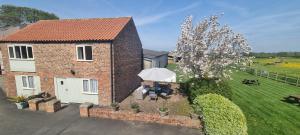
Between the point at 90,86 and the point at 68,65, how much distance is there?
2.53 meters

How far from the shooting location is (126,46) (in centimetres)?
1672

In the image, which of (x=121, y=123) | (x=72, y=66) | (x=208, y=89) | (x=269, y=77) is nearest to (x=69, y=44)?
(x=72, y=66)

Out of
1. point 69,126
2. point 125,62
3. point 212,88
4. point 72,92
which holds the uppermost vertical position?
point 125,62

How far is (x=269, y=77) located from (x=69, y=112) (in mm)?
31638

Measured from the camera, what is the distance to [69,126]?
1077 centimetres

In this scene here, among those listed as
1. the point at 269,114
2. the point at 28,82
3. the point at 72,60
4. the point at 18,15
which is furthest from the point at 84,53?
the point at 18,15

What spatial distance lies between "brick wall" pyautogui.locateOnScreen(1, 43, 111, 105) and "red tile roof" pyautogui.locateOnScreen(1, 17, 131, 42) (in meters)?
0.62

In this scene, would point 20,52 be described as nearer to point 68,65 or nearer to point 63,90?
point 68,65

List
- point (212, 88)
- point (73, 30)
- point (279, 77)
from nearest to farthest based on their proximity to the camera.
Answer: point (212, 88), point (73, 30), point (279, 77)

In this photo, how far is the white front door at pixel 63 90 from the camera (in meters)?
15.2

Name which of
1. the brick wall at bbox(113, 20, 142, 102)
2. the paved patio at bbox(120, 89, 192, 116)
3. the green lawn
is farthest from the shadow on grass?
the brick wall at bbox(113, 20, 142, 102)

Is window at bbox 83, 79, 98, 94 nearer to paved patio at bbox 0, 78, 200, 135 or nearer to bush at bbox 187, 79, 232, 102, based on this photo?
paved patio at bbox 0, 78, 200, 135

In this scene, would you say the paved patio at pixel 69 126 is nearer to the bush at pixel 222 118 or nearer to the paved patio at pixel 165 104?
the bush at pixel 222 118

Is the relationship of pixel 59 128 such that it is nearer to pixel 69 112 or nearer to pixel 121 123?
pixel 69 112
